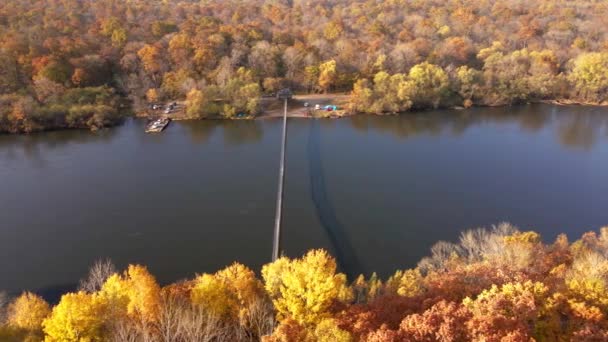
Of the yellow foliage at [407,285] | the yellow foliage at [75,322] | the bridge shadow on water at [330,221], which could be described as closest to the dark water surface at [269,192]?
the bridge shadow on water at [330,221]

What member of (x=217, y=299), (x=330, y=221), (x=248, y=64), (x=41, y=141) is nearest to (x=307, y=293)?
(x=217, y=299)

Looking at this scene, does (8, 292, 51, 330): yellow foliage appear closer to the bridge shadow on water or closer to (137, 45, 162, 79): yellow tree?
the bridge shadow on water

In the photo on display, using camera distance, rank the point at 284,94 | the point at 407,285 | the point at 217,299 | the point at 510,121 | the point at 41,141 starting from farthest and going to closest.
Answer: the point at 284,94
the point at 510,121
the point at 41,141
the point at 407,285
the point at 217,299

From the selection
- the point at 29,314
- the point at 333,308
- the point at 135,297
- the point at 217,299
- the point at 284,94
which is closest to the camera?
the point at 333,308

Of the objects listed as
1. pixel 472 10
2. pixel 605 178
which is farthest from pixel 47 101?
pixel 472 10

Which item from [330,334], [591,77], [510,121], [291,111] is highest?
[591,77]

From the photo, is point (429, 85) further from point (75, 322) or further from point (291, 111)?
point (75, 322)
